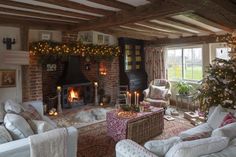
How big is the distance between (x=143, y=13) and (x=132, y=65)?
388 cm

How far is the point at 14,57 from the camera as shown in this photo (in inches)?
191

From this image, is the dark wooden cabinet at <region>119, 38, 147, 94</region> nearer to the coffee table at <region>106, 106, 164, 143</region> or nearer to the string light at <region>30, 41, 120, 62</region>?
the string light at <region>30, 41, 120, 62</region>

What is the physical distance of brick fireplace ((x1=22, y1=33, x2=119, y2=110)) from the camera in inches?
210

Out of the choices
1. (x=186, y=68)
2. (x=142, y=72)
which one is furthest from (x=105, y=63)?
(x=186, y=68)

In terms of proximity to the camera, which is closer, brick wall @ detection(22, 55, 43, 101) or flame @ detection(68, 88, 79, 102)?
brick wall @ detection(22, 55, 43, 101)

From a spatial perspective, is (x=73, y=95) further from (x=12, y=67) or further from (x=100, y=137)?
(x=100, y=137)

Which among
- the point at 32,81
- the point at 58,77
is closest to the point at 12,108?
the point at 32,81

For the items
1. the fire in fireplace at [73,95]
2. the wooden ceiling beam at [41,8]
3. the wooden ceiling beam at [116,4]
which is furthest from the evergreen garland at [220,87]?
the fire in fireplace at [73,95]

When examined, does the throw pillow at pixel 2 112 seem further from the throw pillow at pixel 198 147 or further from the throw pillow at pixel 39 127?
the throw pillow at pixel 198 147

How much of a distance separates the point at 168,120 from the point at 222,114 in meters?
2.16

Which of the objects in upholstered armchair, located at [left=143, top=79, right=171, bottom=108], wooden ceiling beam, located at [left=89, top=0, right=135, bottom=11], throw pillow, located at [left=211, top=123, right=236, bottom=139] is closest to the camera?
throw pillow, located at [left=211, top=123, right=236, bottom=139]

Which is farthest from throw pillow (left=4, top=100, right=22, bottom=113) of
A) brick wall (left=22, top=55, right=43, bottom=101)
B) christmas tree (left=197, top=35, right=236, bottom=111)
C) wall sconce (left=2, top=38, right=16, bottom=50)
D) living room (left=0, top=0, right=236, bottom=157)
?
christmas tree (left=197, top=35, right=236, bottom=111)

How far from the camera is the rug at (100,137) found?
11.8 feet

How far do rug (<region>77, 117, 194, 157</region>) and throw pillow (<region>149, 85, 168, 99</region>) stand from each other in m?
0.93
